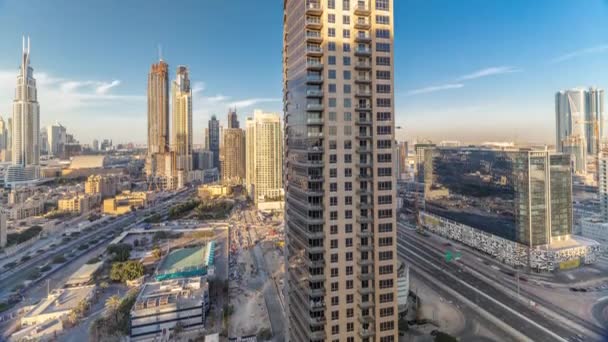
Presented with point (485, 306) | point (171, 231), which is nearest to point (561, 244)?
point (485, 306)

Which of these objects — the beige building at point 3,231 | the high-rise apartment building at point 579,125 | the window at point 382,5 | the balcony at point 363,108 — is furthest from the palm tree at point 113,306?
the high-rise apartment building at point 579,125

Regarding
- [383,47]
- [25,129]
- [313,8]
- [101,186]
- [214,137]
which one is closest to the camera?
[313,8]

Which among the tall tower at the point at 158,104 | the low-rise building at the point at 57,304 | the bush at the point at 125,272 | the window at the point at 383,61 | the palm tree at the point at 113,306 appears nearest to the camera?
the window at the point at 383,61

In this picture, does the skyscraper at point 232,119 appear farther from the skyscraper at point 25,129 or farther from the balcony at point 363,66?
the balcony at point 363,66

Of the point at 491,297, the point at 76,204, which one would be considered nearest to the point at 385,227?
the point at 491,297

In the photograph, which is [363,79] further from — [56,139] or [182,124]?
[56,139]

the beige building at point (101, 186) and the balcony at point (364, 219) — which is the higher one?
the balcony at point (364, 219)
